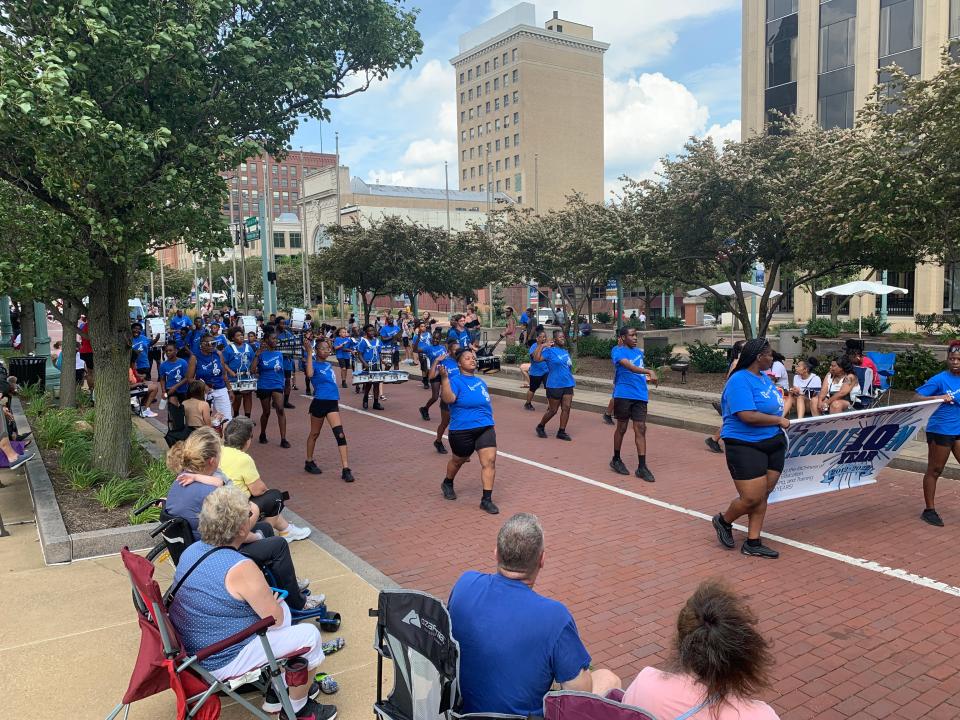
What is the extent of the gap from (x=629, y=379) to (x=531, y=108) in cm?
11071

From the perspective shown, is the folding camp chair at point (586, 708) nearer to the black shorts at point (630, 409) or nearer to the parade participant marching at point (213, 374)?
the black shorts at point (630, 409)

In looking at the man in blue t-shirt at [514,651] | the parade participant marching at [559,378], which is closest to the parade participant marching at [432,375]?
the parade participant marching at [559,378]

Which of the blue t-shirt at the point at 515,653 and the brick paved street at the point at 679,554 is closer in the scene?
the blue t-shirt at the point at 515,653

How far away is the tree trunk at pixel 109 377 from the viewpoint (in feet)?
28.3

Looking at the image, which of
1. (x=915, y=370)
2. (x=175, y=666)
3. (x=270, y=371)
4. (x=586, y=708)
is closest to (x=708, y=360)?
(x=915, y=370)

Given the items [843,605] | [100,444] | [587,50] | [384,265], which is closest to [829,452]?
[843,605]

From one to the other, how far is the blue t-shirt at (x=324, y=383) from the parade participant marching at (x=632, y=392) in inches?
142

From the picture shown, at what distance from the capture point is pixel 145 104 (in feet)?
24.8

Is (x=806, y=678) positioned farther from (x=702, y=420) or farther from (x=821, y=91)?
(x=821, y=91)

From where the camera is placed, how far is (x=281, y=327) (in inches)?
647

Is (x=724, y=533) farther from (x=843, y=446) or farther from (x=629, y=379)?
(x=629, y=379)

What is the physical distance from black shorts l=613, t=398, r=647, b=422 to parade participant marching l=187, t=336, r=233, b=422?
18.7ft

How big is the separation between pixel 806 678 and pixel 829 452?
3.16 metres

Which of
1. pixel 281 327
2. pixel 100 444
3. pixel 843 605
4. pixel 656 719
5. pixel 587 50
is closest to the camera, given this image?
pixel 656 719
